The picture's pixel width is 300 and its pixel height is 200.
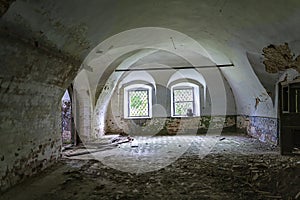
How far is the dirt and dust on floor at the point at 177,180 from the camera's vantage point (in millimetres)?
3482

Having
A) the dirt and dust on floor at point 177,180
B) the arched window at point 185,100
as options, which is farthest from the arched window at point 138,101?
the dirt and dust on floor at point 177,180

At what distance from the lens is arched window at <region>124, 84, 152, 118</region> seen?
11867mm

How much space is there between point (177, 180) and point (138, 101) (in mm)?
8039

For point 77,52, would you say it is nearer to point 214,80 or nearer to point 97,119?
point 97,119

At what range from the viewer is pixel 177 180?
4117mm

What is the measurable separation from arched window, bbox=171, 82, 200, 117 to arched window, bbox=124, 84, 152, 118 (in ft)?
3.44

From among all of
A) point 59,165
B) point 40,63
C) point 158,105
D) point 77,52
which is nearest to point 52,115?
point 59,165

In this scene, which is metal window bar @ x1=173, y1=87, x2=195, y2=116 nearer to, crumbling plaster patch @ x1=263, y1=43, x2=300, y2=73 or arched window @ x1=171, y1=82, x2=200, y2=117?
arched window @ x1=171, y1=82, x2=200, y2=117

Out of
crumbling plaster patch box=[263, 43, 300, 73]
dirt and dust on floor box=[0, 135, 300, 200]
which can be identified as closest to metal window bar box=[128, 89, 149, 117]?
dirt and dust on floor box=[0, 135, 300, 200]

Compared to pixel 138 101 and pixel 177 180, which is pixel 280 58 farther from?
pixel 138 101

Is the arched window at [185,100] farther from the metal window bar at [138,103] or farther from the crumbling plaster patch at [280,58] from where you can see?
the crumbling plaster patch at [280,58]

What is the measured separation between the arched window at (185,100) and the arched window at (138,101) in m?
1.05

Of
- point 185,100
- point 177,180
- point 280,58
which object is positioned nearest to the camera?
point 177,180

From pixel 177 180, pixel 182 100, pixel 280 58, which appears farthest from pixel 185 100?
pixel 177 180
